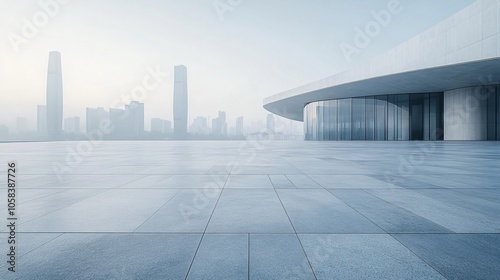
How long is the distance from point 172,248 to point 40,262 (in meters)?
1.19

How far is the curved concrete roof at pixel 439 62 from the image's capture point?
19.7m

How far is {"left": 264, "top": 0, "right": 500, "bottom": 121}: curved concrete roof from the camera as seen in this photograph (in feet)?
64.5

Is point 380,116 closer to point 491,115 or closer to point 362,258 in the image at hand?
point 491,115

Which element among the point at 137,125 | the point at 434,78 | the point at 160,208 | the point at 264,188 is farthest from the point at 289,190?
the point at 137,125

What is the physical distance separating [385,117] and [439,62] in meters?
15.5

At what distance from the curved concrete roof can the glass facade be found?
2279 mm

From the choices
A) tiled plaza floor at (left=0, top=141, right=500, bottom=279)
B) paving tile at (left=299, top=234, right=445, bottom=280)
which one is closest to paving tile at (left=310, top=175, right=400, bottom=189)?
tiled plaza floor at (left=0, top=141, right=500, bottom=279)

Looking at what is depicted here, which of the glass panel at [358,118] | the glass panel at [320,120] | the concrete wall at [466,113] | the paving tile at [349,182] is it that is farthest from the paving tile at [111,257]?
the glass panel at [320,120]

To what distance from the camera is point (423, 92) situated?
1368 inches

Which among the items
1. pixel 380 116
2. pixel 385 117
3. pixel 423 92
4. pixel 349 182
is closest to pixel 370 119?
pixel 380 116

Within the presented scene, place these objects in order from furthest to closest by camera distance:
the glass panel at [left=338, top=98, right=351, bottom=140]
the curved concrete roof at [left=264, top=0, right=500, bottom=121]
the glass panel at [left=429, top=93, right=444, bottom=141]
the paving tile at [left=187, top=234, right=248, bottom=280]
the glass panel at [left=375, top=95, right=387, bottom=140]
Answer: the glass panel at [left=338, top=98, right=351, bottom=140] → the glass panel at [left=375, top=95, right=387, bottom=140] → the glass panel at [left=429, top=93, right=444, bottom=141] → the curved concrete roof at [left=264, top=0, right=500, bottom=121] → the paving tile at [left=187, top=234, right=248, bottom=280]

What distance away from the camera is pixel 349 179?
236 inches

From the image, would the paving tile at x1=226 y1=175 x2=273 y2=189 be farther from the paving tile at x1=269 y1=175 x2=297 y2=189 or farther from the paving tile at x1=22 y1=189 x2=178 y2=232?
the paving tile at x1=22 y1=189 x2=178 y2=232

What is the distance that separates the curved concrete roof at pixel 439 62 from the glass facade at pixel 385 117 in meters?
2.28
